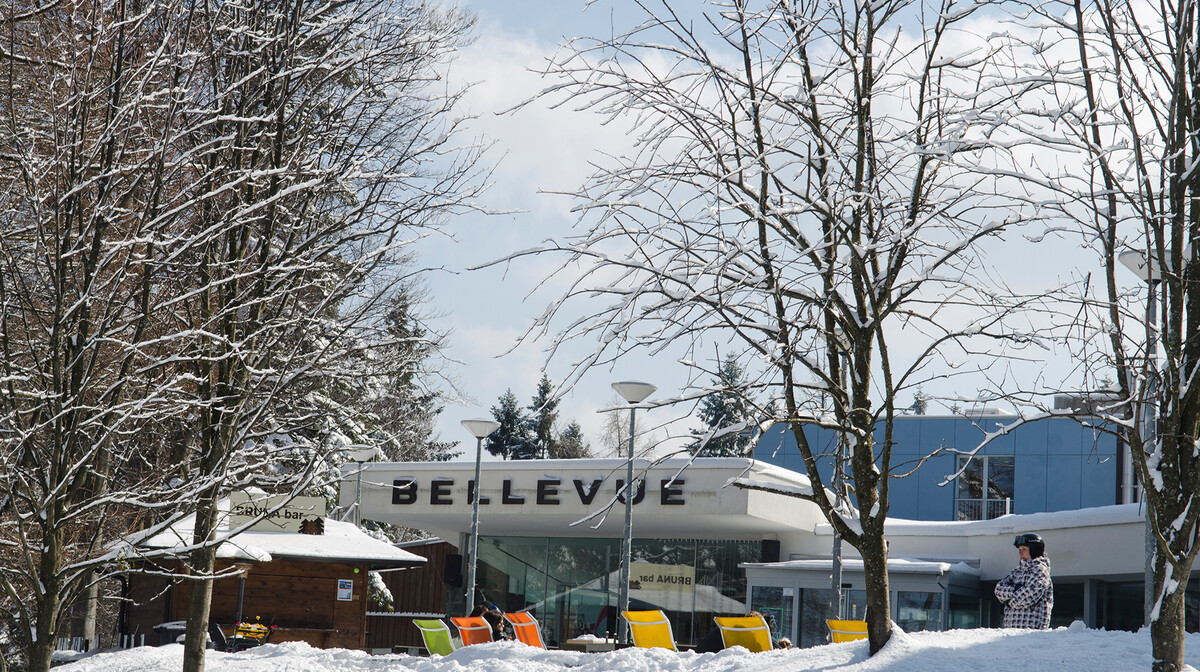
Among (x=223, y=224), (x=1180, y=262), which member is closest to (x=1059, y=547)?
(x=1180, y=262)

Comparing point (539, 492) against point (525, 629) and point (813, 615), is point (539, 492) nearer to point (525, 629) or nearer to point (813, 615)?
point (813, 615)

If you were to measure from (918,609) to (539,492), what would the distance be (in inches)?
331

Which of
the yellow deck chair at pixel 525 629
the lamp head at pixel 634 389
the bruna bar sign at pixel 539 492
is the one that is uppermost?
the lamp head at pixel 634 389

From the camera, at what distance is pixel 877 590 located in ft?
24.2

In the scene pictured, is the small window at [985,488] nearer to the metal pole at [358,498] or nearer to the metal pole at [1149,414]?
the metal pole at [358,498]

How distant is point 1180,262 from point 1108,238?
0.40m

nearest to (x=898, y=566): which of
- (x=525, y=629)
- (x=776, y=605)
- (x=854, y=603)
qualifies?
(x=854, y=603)

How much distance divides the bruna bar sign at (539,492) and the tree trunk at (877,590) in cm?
1354

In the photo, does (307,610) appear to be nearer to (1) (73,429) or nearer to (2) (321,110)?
(2) (321,110)

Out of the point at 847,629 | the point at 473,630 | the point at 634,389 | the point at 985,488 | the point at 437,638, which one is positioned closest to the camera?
the point at 847,629

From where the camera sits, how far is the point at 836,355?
24.6ft

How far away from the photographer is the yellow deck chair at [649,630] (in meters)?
12.5

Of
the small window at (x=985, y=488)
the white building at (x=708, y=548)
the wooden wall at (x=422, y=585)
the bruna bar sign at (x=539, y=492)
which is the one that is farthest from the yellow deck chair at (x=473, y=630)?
the small window at (x=985, y=488)

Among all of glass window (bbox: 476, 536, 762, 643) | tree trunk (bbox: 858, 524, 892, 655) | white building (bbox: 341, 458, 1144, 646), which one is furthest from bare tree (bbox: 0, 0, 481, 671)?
glass window (bbox: 476, 536, 762, 643)
